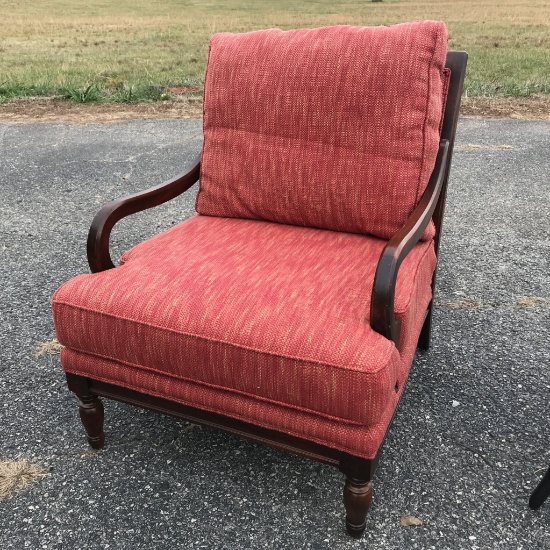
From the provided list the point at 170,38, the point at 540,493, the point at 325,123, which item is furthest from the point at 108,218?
the point at 170,38

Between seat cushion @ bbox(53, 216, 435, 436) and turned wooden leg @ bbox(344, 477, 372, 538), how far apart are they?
203 millimetres

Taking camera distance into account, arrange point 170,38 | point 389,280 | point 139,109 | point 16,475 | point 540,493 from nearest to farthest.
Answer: point 389,280
point 540,493
point 16,475
point 139,109
point 170,38

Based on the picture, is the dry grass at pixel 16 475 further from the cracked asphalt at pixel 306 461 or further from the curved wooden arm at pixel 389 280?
the curved wooden arm at pixel 389 280

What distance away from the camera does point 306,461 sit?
171 cm

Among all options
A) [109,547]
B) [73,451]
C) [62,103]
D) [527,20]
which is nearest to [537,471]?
[109,547]

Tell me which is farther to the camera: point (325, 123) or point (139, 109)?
point (139, 109)

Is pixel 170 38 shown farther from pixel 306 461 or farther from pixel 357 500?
pixel 357 500

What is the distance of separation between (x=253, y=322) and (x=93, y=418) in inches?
27.6

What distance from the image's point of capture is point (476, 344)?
7.51 ft

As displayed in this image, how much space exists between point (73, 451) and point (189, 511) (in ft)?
1.53

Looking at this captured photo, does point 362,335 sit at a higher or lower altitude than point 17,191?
higher

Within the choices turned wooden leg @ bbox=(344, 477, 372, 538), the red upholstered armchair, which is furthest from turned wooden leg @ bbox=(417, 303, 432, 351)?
turned wooden leg @ bbox=(344, 477, 372, 538)

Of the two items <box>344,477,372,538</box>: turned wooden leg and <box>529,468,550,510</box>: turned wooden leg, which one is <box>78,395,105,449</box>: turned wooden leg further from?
<box>529,468,550,510</box>: turned wooden leg

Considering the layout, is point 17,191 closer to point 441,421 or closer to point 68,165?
point 68,165
